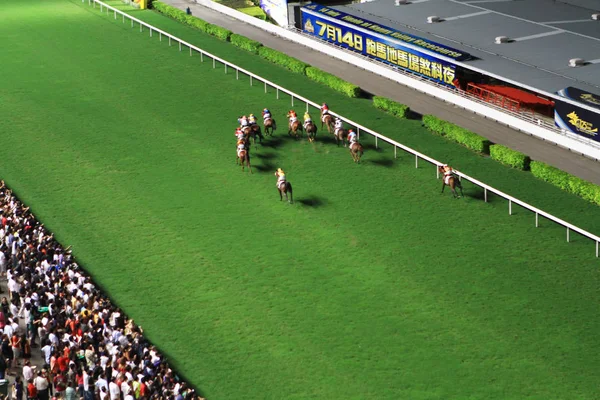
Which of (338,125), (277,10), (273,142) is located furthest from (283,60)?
(338,125)

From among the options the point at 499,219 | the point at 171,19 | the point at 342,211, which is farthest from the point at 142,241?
the point at 171,19

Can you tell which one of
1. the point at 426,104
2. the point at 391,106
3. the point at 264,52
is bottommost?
the point at 426,104

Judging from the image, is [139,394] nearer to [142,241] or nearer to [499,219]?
[142,241]

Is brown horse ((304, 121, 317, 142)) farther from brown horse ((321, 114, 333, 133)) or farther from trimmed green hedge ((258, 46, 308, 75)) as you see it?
trimmed green hedge ((258, 46, 308, 75))

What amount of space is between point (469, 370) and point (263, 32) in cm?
2855

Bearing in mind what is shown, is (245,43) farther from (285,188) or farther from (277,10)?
(285,188)

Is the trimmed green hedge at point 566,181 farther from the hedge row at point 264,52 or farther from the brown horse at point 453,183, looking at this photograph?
the hedge row at point 264,52

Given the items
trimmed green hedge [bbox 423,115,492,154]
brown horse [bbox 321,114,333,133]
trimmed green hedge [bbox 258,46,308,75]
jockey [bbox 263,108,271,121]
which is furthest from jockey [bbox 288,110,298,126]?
trimmed green hedge [bbox 258,46,308,75]

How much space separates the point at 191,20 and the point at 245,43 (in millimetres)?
5059

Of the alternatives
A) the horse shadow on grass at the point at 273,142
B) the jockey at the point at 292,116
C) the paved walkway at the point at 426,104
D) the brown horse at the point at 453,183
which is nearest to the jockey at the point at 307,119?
the jockey at the point at 292,116

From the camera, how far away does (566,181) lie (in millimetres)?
27641

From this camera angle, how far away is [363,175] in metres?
29.1

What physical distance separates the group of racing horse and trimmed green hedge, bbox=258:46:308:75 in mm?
6227

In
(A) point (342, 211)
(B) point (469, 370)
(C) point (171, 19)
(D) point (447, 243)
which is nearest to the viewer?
(B) point (469, 370)
